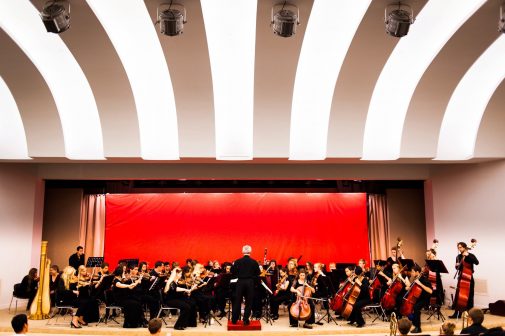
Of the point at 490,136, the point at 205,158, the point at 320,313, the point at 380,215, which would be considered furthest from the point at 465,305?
the point at 205,158

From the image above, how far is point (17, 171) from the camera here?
13289 mm

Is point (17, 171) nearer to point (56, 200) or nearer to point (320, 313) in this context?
point (56, 200)

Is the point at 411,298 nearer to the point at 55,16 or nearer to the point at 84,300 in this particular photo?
the point at 84,300

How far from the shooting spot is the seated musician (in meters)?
9.78

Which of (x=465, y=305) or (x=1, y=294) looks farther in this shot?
A: (x=1, y=294)

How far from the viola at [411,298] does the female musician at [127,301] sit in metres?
5.58

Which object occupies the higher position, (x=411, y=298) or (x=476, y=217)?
(x=476, y=217)

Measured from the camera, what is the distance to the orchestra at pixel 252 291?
31.2 ft

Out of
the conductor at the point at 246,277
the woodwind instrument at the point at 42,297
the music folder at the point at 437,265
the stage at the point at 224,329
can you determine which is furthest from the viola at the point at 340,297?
the woodwind instrument at the point at 42,297

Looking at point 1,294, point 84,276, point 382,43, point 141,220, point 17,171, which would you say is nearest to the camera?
point 382,43

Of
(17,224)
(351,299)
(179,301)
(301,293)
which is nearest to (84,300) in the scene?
(179,301)

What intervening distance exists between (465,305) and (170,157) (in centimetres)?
792

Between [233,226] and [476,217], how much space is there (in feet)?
24.3

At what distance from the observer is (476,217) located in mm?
12781
